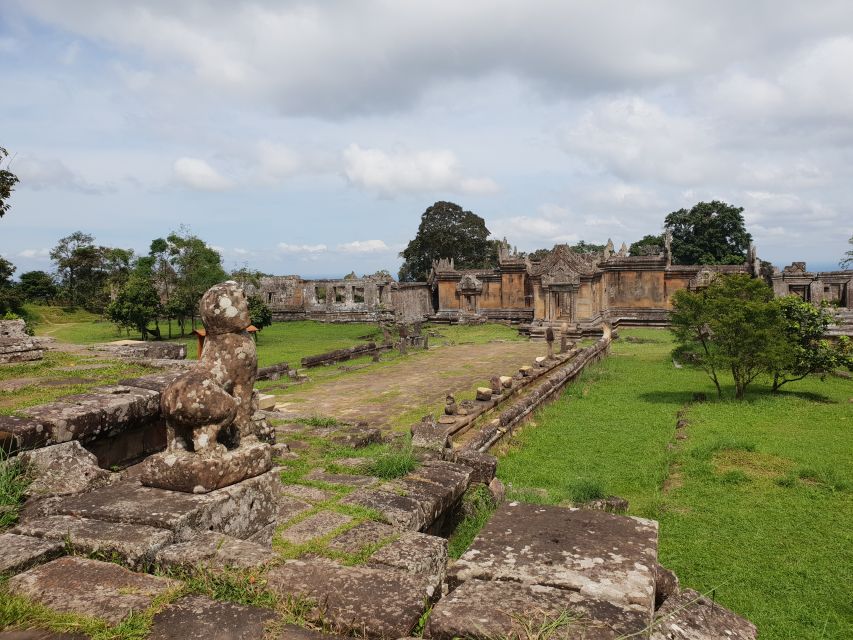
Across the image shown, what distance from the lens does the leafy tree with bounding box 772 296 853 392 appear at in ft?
41.7

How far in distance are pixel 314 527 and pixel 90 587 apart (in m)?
1.68

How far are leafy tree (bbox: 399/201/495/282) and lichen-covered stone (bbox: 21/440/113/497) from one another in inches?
1972

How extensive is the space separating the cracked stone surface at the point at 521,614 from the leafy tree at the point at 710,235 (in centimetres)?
5696

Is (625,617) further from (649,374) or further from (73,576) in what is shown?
(649,374)

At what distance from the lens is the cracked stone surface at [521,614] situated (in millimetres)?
2109

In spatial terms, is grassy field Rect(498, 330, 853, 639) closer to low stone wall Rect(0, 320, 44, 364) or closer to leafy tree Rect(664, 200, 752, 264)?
low stone wall Rect(0, 320, 44, 364)

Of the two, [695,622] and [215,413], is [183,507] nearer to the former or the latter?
[215,413]

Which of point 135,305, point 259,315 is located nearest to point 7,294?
point 135,305

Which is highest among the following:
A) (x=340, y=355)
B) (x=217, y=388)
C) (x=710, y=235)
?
(x=710, y=235)

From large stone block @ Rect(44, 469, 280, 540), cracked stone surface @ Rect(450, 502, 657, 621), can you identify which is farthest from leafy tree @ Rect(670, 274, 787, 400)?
large stone block @ Rect(44, 469, 280, 540)

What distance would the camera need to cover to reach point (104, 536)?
288 cm

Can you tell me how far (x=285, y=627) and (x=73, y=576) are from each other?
3.72 feet

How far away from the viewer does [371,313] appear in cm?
3666

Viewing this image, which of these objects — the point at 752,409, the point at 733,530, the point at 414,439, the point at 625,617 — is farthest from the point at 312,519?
the point at 752,409
